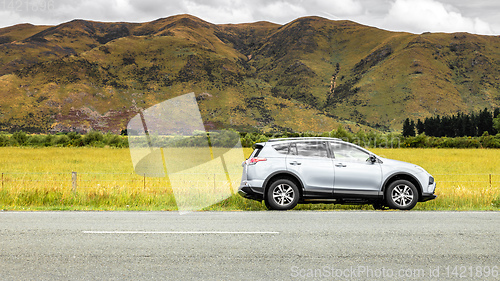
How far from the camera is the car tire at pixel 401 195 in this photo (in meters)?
10.9

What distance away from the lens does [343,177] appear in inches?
426

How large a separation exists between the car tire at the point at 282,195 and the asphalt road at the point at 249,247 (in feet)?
2.82

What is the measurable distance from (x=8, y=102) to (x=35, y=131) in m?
20.9

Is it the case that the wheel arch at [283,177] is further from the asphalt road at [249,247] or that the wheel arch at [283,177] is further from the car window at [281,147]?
the asphalt road at [249,247]

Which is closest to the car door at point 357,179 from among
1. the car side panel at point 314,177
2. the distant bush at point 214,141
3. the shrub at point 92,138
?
the car side panel at point 314,177

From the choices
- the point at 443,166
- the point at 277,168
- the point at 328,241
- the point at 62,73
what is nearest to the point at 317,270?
the point at 328,241

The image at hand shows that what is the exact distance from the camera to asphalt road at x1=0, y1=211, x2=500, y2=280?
5.46 m

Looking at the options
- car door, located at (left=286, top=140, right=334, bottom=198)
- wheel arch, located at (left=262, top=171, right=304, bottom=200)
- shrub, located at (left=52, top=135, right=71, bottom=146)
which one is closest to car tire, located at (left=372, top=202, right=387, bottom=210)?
car door, located at (left=286, top=140, right=334, bottom=198)

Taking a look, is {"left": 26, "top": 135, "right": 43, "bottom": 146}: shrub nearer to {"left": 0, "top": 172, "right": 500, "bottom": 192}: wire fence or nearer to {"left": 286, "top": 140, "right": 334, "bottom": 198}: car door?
{"left": 0, "top": 172, "right": 500, "bottom": 192}: wire fence

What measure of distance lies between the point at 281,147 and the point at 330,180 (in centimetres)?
149

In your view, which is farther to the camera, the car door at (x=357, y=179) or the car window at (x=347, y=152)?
the car window at (x=347, y=152)

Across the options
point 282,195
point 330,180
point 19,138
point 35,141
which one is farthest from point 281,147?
point 19,138

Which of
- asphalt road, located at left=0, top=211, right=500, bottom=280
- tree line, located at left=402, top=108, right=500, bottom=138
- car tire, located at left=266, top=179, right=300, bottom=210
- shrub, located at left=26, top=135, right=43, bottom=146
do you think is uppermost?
tree line, located at left=402, top=108, right=500, bottom=138

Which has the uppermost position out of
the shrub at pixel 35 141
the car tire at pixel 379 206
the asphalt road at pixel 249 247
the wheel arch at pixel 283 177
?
the shrub at pixel 35 141
